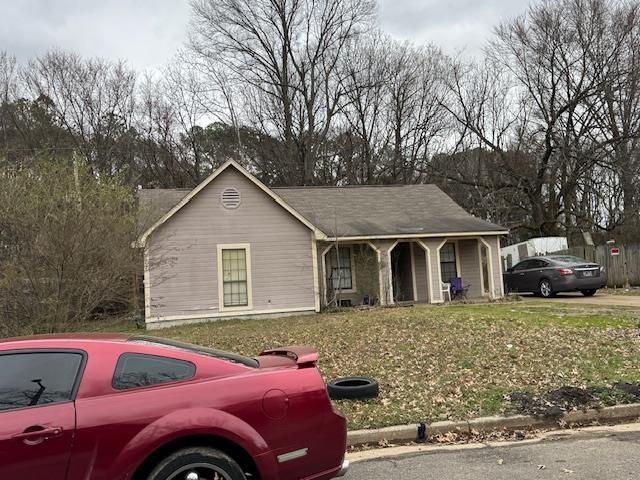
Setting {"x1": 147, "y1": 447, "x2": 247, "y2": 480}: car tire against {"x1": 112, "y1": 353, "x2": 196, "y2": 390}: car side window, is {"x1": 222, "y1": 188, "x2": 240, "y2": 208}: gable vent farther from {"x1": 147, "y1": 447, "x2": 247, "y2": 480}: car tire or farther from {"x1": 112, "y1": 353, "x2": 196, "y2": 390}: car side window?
{"x1": 147, "y1": 447, "x2": 247, "y2": 480}: car tire

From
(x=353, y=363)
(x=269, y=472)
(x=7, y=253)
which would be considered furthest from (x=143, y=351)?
(x=7, y=253)

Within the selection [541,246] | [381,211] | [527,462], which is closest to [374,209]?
[381,211]

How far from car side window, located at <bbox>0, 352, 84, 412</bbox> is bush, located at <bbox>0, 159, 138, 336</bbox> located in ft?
18.5

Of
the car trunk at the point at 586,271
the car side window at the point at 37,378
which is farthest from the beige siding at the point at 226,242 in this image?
the car side window at the point at 37,378

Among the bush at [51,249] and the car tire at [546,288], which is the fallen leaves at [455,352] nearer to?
the bush at [51,249]

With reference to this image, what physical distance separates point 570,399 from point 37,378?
591 cm

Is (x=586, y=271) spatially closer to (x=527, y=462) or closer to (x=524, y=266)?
(x=524, y=266)

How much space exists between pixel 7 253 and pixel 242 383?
6.73 meters

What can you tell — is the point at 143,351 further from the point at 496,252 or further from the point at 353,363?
the point at 496,252

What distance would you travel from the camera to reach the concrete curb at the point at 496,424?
19.3ft

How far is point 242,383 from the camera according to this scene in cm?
368

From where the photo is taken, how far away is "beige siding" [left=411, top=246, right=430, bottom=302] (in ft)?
Answer: 67.5

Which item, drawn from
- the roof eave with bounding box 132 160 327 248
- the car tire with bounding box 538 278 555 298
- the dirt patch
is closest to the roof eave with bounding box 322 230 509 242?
the roof eave with bounding box 132 160 327 248

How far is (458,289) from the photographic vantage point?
A: 66.7 feet
